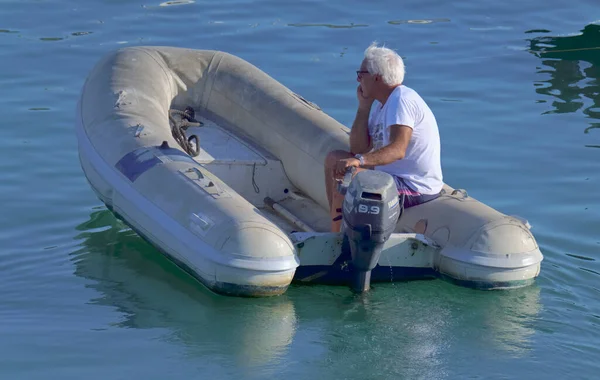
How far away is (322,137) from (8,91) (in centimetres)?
423

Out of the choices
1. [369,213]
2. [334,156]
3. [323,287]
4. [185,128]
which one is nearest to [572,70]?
[185,128]

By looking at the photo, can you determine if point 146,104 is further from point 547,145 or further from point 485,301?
point 547,145

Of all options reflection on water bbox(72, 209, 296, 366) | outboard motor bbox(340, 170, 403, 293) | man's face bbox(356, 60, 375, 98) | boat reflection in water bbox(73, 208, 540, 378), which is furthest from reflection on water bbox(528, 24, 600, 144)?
reflection on water bbox(72, 209, 296, 366)

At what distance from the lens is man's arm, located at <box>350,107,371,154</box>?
20.6ft

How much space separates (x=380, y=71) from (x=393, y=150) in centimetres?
45

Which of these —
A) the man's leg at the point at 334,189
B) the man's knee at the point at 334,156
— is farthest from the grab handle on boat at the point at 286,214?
the man's knee at the point at 334,156

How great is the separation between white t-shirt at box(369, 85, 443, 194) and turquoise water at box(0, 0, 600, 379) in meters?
0.60

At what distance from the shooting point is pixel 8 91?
10.2 metres

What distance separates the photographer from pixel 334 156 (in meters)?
6.28

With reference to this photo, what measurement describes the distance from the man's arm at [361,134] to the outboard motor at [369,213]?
1.98 ft

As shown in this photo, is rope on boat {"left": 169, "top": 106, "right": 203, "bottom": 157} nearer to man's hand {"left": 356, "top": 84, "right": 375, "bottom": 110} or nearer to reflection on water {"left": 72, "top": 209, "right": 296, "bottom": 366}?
reflection on water {"left": 72, "top": 209, "right": 296, "bottom": 366}

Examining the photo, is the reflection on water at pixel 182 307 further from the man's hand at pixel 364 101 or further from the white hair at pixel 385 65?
the white hair at pixel 385 65

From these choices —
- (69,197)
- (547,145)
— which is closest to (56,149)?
(69,197)

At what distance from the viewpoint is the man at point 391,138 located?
5.93 m
